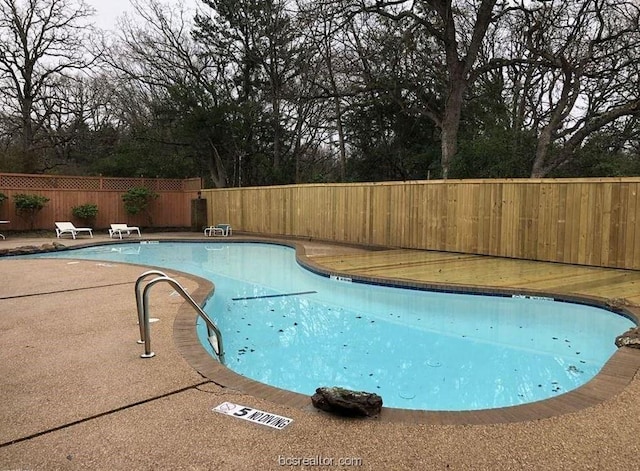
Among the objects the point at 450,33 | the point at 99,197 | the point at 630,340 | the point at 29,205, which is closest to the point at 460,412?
the point at 630,340

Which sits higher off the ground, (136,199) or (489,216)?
(136,199)

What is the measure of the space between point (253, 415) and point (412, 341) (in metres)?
2.44

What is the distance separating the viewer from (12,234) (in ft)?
43.7

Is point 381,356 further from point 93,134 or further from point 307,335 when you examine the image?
point 93,134

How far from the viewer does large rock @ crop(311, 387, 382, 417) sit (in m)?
2.25

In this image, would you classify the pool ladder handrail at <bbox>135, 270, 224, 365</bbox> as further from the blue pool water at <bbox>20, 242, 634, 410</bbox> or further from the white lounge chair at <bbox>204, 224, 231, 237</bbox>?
the white lounge chair at <bbox>204, 224, 231, 237</bbox>

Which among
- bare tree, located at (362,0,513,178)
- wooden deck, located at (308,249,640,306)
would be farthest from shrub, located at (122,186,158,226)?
bare tree, located at (362,0,513,178)

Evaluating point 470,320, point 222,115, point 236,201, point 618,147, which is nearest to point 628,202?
point 470,320

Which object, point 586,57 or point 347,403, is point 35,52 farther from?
point 347,403

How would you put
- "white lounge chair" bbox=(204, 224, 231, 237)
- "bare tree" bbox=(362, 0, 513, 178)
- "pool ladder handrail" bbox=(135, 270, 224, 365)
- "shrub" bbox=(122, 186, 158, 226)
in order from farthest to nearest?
"shrub" bbox=(122, 186, 158, 226)
"white lounge chair" bbox=(204, 224, 231, 237)
"bare tree" bbox=(362, 0, 513, 178)
"pool ladder handrail" bbox=(135, 270, 224, 365)

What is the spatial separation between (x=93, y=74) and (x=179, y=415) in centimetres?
1933

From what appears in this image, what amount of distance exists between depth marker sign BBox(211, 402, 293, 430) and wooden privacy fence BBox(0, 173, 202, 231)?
13.9m

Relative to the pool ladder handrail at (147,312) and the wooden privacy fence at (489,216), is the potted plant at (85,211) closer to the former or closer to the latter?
the wooden privacy fence at (489,216)

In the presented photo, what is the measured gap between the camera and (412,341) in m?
4.37
